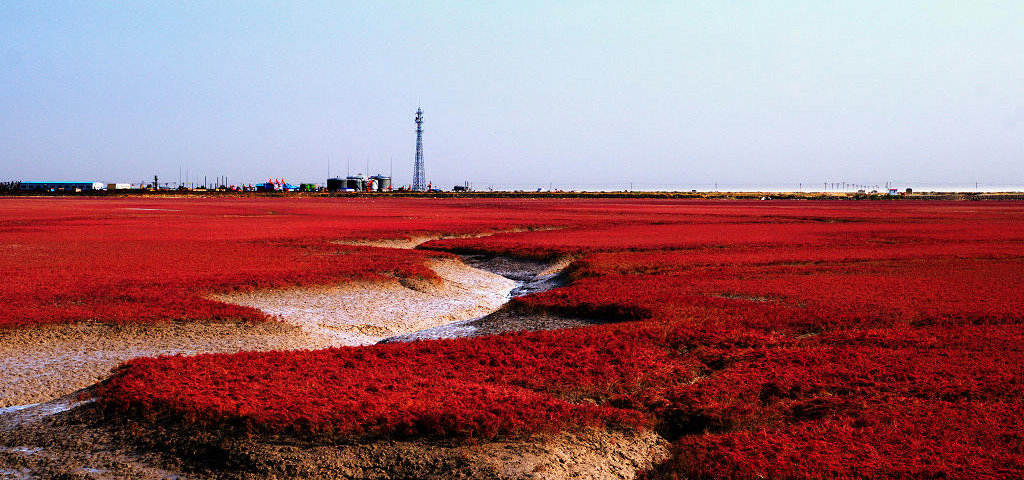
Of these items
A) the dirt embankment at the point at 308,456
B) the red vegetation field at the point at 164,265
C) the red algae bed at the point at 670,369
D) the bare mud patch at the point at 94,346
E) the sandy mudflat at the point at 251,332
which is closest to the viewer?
the dirt embankment at the point at 308,456

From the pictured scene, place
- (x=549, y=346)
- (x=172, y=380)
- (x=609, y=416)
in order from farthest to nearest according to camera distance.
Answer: (x=549, y=346), (x=172, y=380), (x=609, y=416)

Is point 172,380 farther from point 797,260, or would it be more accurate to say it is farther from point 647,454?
point 797,260

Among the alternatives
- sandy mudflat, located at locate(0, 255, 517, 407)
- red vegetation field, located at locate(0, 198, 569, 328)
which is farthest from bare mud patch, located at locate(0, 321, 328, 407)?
red vegetation field, located at locate(0, 198, 569, 328)

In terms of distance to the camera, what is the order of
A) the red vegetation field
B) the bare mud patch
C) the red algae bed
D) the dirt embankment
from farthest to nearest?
the red vegetation field, the bare mud patch, the red algae bed, the dirt embankment

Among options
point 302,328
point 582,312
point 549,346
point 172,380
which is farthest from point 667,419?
point 302,328

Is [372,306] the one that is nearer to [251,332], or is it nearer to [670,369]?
[251,332]

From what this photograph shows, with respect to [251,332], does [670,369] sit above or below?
above

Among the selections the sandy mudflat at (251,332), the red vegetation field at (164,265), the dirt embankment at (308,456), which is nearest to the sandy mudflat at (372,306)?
the sandy mudflat at (251,332)

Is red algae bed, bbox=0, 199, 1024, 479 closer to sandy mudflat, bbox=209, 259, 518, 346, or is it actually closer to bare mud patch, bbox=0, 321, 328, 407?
bare mud patch, bbox=0, 321, 328, 407

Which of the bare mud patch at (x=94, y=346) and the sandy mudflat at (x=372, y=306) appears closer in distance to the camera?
the bare mud patch at (x=94, y=346)

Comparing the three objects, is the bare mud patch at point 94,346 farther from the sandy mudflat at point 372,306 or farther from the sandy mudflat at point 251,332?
the sandy mudflat at point 372,306

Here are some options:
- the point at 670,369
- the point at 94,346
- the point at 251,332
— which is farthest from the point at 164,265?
the point at 670,369
